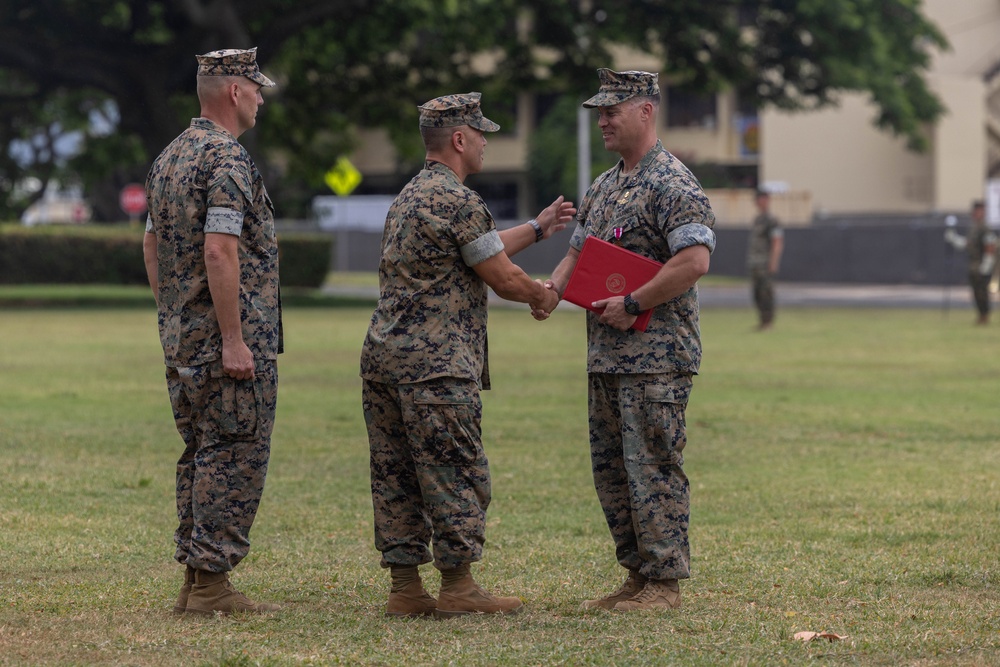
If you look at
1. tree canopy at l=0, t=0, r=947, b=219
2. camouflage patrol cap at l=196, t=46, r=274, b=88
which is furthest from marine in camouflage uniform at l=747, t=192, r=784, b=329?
camouflage patrol cap at l=196, t=46, r=274, b=88

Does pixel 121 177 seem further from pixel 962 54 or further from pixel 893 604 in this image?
pixel 893 604

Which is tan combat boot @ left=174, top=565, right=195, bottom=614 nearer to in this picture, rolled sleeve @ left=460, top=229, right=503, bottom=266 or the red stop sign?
rolled sleeve @ left=460, top=229, right=503, bottom=266

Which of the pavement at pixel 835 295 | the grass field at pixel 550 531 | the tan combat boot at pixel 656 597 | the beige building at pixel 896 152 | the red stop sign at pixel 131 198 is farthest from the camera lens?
the red stop sign at pixel 131 198

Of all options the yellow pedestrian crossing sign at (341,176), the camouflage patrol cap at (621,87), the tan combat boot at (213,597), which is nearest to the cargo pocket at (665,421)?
the camouflage patrol cap at (621,87)

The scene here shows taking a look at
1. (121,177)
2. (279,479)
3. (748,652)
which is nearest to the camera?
(748,652)

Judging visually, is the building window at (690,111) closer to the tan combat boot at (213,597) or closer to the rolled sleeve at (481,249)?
the rolled sleeve at (481,249)

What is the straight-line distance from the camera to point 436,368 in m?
5.92

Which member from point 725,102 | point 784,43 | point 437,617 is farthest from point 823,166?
point 437,617

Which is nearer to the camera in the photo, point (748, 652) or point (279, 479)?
point (748, 652)

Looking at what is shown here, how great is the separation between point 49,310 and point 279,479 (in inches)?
814

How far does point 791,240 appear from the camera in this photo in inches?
1629

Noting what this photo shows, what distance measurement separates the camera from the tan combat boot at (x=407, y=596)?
20.0ft

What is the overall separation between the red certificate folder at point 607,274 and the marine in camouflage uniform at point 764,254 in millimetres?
16208

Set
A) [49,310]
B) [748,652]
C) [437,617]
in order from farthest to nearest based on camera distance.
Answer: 1. [49,310]
2. [437,617]
3. [748,652]
